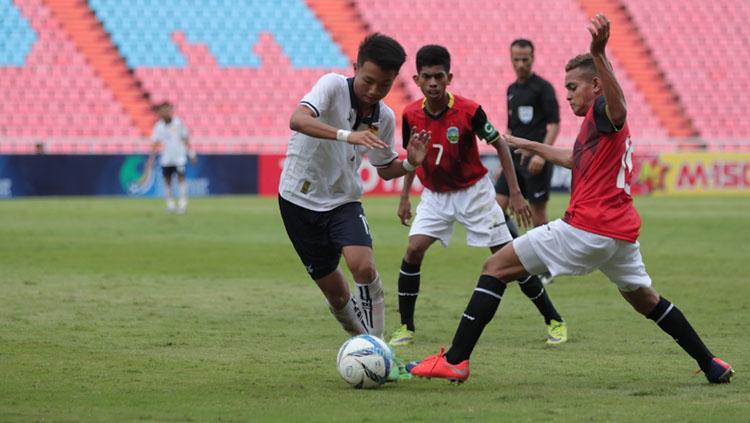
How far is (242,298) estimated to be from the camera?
36.9ft

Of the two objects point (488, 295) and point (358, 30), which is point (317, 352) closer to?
point (488, 295)

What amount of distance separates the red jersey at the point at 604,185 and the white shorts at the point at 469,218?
2.40 metres

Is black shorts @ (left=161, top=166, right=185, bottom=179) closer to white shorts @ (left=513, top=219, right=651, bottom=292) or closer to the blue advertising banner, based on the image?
the blue advertising banner

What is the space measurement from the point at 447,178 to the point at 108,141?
22259 millimetres

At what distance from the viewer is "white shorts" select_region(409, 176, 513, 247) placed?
29.9 feet

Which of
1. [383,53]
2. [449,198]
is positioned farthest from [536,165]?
[383,53]

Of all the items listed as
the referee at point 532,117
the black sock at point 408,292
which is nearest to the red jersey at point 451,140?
the black sock at point 408,292

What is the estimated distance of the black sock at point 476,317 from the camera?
22.0 ft

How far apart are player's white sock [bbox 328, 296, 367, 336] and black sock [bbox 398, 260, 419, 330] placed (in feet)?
4.57

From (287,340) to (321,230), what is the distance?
5.16ft

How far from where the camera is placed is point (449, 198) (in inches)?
362

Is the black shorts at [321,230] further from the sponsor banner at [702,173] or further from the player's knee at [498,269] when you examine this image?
the sponsor banner at [702,173]

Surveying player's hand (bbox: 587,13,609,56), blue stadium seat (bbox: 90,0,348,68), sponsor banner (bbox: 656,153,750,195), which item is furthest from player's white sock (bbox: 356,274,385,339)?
blue stadium seat (bbox: 90,0,348,68)

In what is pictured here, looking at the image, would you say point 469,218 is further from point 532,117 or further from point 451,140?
point 532,117
